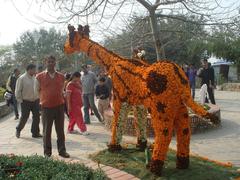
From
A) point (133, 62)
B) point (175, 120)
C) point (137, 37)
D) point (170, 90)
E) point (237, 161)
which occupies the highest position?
point (137, 37)

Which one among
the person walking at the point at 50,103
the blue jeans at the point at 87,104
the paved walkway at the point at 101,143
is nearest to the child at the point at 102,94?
the blue jeans at the point at 87,104

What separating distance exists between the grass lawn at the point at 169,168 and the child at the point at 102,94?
14.9 feet

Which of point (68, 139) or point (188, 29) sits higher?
point (188, 29)

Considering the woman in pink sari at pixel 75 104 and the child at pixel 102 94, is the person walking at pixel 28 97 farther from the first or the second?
the child at pixel 102 94

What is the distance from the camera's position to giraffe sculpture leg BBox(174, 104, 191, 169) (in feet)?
18.2

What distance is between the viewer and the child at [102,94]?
37.1 ft

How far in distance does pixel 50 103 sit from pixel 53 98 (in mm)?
100

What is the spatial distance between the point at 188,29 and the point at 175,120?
4.80m

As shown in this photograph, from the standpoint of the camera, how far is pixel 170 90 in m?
5.38

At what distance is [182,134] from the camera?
5.60 m

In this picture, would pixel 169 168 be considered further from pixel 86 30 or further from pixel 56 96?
pixel 86 30

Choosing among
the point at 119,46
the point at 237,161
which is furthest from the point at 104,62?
the point at 119,46

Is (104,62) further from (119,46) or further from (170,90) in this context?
(119,46)

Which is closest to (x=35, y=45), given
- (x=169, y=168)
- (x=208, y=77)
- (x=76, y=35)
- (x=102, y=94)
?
(x=208, y=77)
